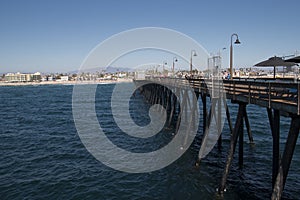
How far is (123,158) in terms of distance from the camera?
16484 millimetres

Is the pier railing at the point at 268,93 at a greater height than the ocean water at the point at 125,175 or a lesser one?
greater

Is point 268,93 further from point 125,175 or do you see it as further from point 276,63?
point 125,175

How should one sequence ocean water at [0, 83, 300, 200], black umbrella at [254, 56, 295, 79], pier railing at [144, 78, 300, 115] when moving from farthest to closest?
black umbrella at [254, 56, 295, 79] < ocean water at [0, 83, 300, 200] < pier railing at [144, 78, 300, 115]

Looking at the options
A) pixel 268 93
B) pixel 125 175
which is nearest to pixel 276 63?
pixel 268 93

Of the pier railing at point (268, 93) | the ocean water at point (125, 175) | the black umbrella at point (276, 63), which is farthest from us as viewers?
the black umbrella at point (276, 63)

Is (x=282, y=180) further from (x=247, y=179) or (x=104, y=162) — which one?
(x=104, y=162)

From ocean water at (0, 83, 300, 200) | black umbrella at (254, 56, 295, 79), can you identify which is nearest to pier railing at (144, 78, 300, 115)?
black umbrella at (254, 56, 295, 79)

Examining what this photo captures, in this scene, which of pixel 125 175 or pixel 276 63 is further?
pixel 276 63

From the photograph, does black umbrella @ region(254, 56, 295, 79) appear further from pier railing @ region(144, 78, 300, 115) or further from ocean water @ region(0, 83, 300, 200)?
ocean water @ region(0, 83, 300, 200)

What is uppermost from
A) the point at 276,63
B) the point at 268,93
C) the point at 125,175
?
the point at 276,63

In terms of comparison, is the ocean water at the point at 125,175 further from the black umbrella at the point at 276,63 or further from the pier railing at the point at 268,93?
the black umbrella at the point at 276,63

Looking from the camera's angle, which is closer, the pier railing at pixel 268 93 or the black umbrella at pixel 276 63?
the pier railing at pixel 268 93

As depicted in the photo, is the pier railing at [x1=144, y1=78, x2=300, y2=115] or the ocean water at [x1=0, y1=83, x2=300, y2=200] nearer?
the pier railing at [x1=144, y1=78, x2=300, y2=115]

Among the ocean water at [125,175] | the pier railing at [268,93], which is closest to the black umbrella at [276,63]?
the pier railing at [268,93]
